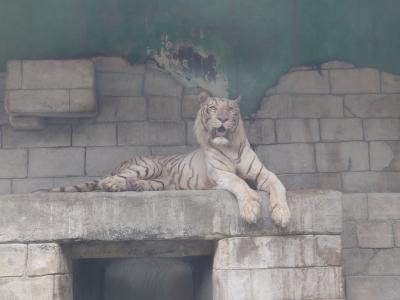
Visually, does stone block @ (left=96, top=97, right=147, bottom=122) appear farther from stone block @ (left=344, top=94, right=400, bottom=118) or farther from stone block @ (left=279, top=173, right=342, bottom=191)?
stone block @ (left=344, top=94, right=400, bottom=118)

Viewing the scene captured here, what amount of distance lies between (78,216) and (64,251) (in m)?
0.37

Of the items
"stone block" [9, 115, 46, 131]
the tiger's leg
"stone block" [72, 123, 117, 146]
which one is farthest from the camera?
"stone block" [72, 123, 117, 146]

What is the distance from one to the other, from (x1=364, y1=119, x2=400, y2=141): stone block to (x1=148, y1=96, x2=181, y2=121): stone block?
6.58ft

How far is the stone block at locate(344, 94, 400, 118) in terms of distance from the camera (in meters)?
8.51

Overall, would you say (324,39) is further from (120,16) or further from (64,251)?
(64,251)

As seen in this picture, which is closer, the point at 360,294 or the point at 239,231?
the point at 239,231

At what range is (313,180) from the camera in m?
8.40

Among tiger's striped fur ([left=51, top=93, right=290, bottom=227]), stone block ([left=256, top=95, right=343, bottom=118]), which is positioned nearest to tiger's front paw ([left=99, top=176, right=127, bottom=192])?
tiger's striped fur ([left=51, top=93, right=290, bottom=227])

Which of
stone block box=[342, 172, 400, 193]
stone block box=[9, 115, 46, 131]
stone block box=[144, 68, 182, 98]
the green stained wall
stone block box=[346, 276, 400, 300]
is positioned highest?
the green stained wall

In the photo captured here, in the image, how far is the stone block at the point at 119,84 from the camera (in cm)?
849

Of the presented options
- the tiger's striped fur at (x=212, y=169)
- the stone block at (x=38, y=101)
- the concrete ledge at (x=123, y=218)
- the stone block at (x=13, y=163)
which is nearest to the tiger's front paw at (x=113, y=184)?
the tiger's striped fur at (x=212, y=169)

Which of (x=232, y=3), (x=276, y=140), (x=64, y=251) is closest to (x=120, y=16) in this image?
(x=232, y=3)

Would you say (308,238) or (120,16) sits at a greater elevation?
(120,16)

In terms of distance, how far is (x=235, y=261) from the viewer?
6.78 meters
